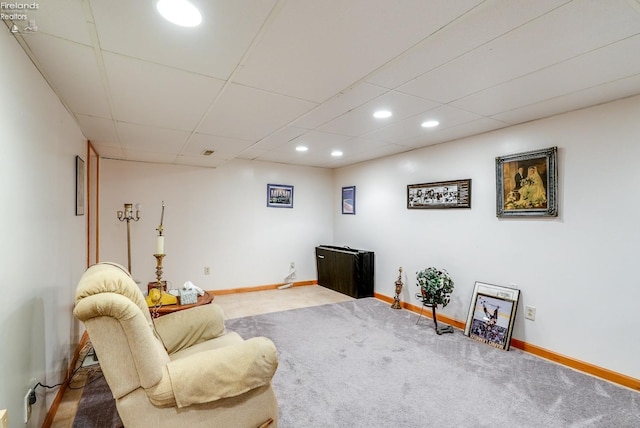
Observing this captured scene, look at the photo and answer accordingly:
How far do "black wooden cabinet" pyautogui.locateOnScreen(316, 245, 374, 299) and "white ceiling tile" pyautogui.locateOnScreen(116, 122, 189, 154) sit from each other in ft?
9.59

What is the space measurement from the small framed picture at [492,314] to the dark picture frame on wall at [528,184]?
31.9 inches

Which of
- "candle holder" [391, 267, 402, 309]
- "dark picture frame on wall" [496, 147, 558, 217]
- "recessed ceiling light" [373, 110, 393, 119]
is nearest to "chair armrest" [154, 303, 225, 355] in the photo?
"recessed ceiling light" [373, 110, 393, 119]

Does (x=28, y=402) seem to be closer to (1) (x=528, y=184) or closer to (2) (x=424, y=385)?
(2) (x=424, y=385)

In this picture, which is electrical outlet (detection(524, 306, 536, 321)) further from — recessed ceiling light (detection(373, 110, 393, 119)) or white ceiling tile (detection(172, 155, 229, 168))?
white ceiling tile (detection(172, 155, 229, 168))

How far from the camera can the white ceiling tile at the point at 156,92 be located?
5.97 feet

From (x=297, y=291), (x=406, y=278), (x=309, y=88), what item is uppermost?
(x=309, y=88)

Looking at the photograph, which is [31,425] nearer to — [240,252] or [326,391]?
[326,391]

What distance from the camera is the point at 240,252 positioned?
5.14 meters

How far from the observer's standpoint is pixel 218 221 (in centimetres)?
499

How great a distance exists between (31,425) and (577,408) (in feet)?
10.8

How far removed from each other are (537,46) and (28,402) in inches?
126

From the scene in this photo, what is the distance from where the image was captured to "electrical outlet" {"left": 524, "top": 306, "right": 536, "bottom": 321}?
2933 mm

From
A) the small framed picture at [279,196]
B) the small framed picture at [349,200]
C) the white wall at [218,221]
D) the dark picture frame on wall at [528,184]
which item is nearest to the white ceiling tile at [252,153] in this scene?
the white wall at [218,221]

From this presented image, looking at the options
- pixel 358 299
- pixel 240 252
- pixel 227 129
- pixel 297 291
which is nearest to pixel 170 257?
pixel 240 252
